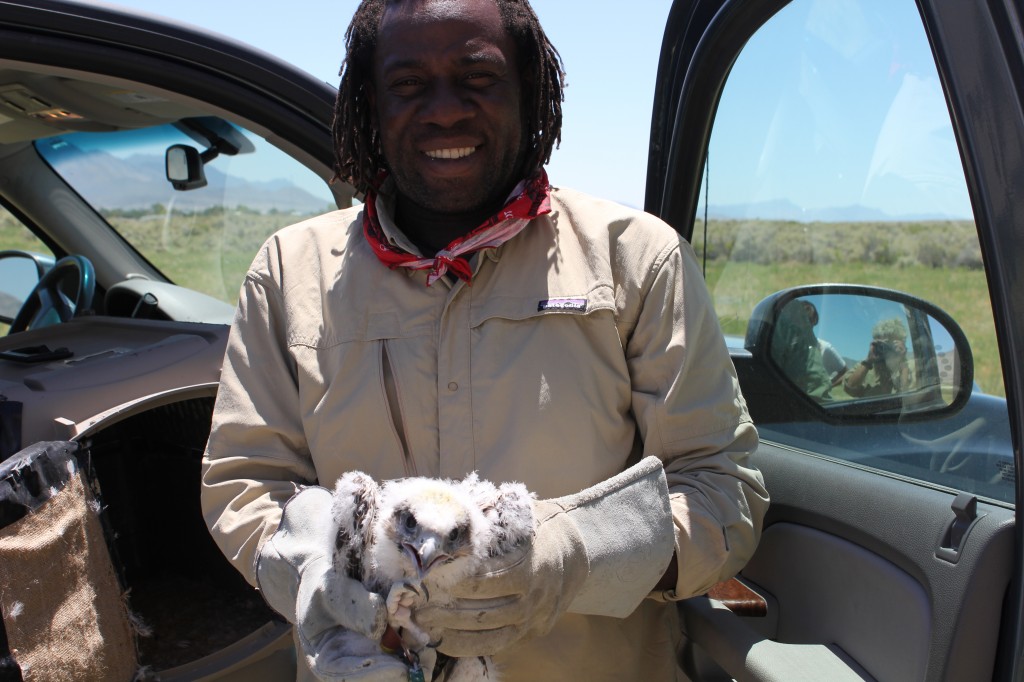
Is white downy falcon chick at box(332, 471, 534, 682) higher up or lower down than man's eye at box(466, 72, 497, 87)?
lower down

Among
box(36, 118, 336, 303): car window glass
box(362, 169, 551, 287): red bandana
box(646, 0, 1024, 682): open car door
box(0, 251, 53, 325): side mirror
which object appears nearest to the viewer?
box(646, 0, 1024, 682): open car door

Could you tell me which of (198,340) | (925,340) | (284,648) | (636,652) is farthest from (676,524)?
(198,340)

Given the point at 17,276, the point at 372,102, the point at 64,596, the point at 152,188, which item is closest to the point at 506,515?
the point at 372,102

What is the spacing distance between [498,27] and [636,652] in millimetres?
1312

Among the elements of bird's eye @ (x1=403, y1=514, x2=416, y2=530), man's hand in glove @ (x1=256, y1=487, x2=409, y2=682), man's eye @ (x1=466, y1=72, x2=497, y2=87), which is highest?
man's eye @ (x1=466, y1=72, x2=497, y2=87)

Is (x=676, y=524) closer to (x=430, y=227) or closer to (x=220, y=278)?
(x=430, y=227)

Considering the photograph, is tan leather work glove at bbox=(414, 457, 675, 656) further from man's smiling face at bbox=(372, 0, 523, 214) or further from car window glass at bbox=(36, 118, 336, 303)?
car window glass at bbox=(36, 118, 336, 303)

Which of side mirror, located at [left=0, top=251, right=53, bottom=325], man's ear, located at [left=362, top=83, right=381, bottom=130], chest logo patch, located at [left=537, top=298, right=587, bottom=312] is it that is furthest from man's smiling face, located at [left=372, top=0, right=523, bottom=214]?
side mirror, located at [left=0, top=251, right=53, bottom=325]

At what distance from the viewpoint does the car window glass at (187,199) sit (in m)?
3.51

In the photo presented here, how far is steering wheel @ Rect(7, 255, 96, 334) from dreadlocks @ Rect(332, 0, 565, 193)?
2.10 m

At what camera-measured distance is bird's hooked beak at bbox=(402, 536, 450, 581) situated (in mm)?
1244

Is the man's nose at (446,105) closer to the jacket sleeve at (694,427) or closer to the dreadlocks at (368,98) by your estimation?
the dreadlocks at (368,98)

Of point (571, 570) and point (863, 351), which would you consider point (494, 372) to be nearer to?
point (571, 570)

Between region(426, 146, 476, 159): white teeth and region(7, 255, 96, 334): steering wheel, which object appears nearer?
region(426, 146, 476, 159): white teeth
